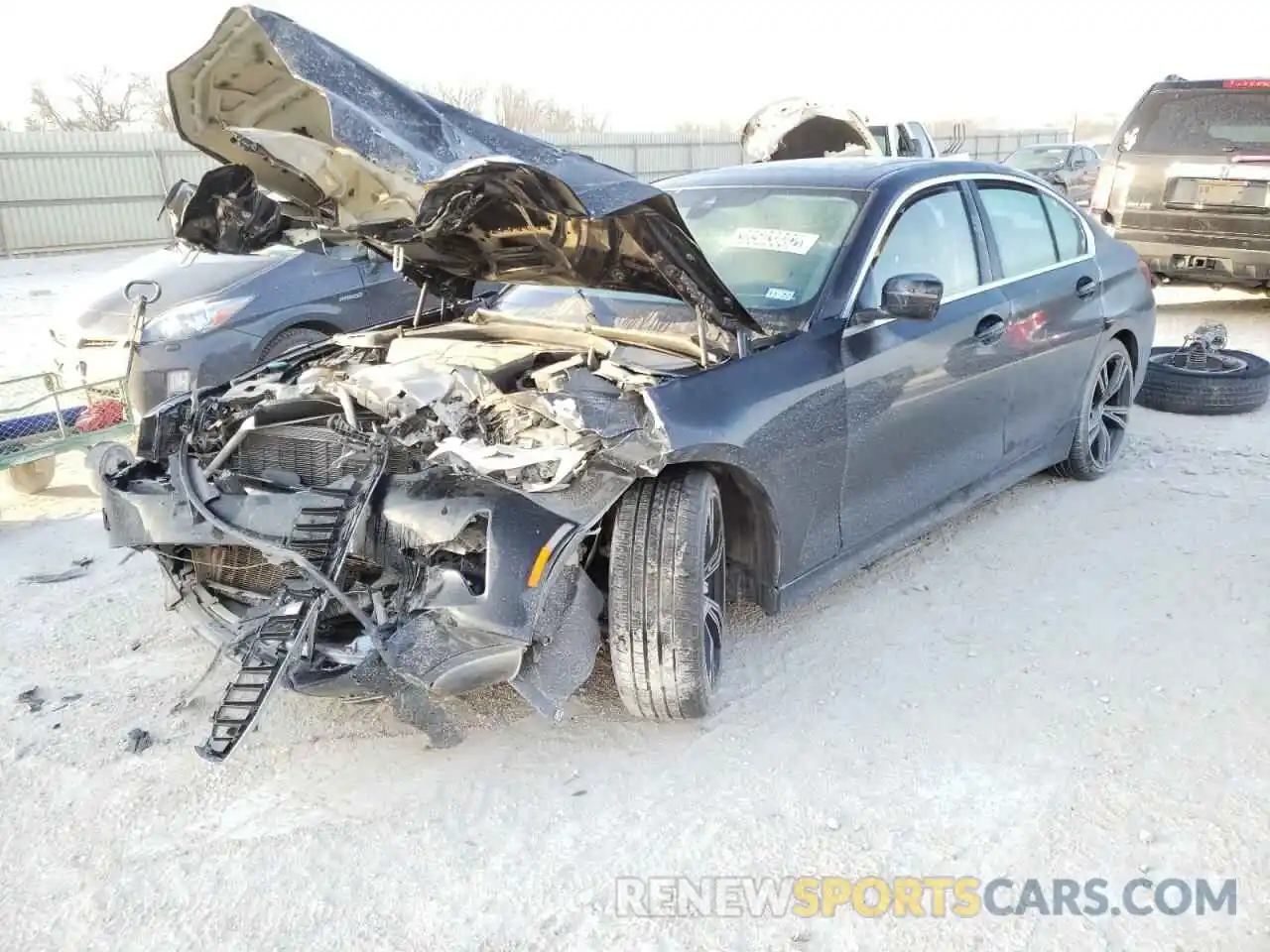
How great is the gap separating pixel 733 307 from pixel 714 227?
854mm

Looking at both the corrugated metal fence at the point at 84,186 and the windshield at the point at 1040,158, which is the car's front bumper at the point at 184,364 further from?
the windshield at the point at 1040,158

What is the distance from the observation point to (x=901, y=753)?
124 inches

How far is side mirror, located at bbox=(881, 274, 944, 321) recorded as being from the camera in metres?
3.52

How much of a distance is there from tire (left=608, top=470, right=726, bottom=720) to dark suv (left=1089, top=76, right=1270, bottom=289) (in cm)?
759

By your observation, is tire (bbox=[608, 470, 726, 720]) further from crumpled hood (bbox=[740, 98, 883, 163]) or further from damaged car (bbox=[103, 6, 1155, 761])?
crumpled hood (bbox=[740, 98, 883, 163])

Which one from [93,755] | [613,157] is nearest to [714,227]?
[93,755]

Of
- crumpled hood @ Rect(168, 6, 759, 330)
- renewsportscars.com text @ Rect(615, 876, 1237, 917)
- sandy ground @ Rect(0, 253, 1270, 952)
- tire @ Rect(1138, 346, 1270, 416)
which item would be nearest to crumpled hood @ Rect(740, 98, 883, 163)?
tire @ Rect(1138, 346, 1270, 416)

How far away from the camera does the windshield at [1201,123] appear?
876 centimetres

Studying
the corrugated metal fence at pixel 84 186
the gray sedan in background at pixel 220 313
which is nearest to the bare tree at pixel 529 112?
the corrugated metal fence at pixel 84 186

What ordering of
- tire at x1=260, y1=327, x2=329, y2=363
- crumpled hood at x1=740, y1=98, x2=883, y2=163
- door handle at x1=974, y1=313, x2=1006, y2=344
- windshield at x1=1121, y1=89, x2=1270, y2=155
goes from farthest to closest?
crumpled hood at x1=740, y1=98, x2=883, y2=163 → windshield at x1=1121, y1=89, x2=1270, y2=155 → tire at x1=260, y1=327, x2=329, y2=363 → door handle at x1=974, y1=313, x2=1006, y2=344

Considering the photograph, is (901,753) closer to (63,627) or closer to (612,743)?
(612,743)

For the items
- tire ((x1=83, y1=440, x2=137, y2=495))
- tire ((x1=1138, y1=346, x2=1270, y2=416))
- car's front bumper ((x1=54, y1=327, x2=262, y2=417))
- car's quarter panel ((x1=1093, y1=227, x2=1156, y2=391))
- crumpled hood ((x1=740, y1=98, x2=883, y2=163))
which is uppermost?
crumpled hood ((x1=740, y1=98, x2=883, y2=163))

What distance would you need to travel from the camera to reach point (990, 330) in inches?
167

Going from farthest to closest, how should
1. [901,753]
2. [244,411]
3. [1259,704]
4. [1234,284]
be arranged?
1. [1234,284]
2. [244,411]
3. [1259,704]
4. [901,753]
